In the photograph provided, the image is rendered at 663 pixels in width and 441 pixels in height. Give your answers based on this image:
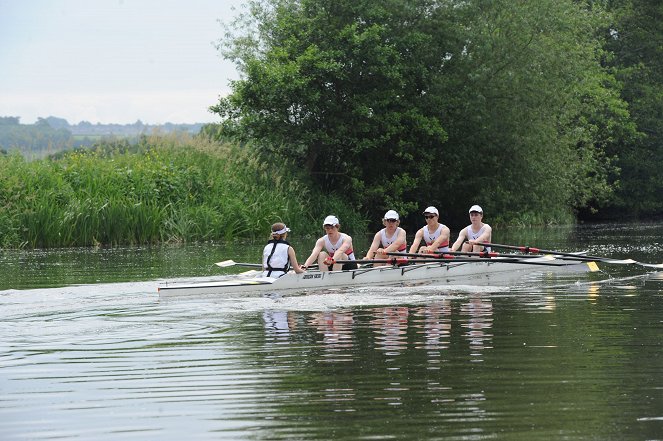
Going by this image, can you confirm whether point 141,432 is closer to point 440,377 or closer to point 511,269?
point 440,377

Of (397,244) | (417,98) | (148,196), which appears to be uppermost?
(417,98)

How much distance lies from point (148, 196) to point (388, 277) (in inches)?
527

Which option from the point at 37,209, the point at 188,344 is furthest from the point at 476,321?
the point at 37,209

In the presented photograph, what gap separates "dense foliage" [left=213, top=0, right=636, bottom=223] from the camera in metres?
40.1

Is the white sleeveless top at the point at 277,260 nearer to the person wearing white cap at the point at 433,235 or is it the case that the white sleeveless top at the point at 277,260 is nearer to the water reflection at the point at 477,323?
the water reflection at the point at 477,323

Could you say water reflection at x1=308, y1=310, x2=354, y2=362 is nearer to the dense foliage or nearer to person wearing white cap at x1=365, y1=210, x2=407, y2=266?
person wearing white cap at x1=365, y1=210, x2=407, y2=266

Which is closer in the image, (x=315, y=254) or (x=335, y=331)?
(x=335, y=331)

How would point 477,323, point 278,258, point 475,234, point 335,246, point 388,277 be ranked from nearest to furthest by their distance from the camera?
point 477,323, point 278,258, point 388,277, point 335,246, point 475,234

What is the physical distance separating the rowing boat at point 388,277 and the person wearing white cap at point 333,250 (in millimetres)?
393

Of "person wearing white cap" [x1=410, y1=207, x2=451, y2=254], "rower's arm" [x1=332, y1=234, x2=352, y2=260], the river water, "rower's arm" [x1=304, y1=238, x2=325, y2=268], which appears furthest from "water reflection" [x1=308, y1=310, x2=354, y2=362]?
"person wearing white cap" [x1=410, y1=207, x2=451, y2=254]

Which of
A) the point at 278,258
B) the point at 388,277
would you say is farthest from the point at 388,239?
the point at 278,258

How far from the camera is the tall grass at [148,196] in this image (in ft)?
96.0

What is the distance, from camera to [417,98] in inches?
1679

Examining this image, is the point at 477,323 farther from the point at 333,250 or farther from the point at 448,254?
the point at 448,254
